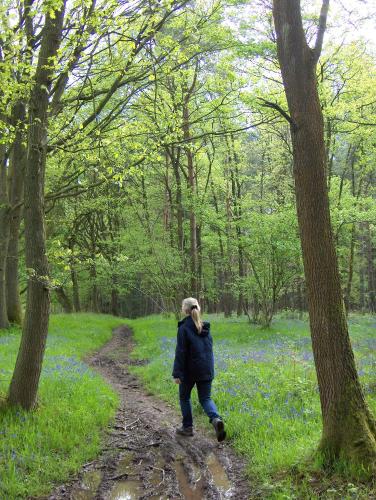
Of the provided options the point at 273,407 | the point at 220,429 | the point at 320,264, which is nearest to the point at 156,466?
the point at 220,429

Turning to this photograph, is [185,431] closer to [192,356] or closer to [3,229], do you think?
[192,356]

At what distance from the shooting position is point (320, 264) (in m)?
4.94

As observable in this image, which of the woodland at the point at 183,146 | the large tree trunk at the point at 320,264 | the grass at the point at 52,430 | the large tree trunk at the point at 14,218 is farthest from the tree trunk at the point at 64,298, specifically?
the large tree trunk at the point at 320,264

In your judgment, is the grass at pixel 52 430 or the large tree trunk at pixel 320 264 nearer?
the large tree trunk at pixel 320 264

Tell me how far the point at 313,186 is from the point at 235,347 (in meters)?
11.4

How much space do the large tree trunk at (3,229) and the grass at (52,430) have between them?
263 inches

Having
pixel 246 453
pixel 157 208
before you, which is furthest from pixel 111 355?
pixel 157 208

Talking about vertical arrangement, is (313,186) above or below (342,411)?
above

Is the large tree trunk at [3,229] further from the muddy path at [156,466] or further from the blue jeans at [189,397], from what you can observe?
the blue jeans at [189,397]

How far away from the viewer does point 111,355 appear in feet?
55.7

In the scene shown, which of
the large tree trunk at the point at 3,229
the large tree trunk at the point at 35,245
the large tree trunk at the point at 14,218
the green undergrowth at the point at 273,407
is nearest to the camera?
the green undergrowth at the point at 273,407

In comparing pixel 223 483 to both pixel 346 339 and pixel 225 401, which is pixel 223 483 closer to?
pixel 346 339

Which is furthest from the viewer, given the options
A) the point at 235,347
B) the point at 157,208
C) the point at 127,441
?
the point at 157,208

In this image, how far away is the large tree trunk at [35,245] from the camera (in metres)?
7.16
